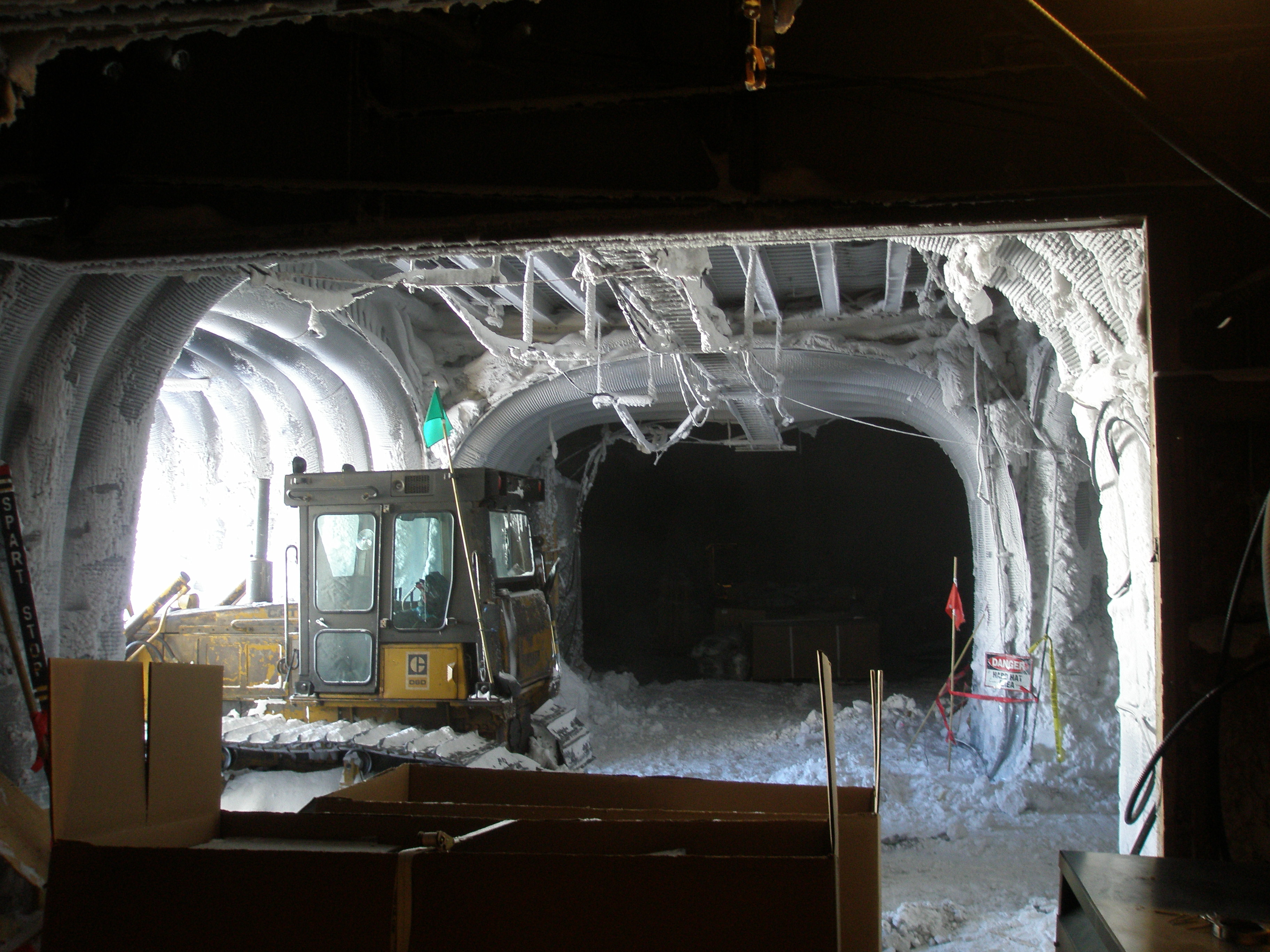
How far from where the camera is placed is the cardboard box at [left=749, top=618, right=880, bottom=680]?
37.8 feet

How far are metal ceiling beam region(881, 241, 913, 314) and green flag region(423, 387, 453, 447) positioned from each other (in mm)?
3380

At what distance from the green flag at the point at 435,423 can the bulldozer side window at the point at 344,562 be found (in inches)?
36.9

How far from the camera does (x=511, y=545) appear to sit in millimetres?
6707

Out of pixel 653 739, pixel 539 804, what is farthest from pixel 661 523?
pixel 539 804

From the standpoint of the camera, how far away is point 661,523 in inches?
590

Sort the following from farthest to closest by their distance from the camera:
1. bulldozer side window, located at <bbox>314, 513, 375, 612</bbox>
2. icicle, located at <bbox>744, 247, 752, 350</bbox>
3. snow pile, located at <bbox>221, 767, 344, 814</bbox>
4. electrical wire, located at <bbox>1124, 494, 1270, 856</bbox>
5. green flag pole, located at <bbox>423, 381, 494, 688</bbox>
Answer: bulldozer side window, located at <bbox>314, 513, 375, 612</bbox> < green flag pole, located at <bbox>423, 381, 494, 688</bbox> < snow pile, located at <bbox>221, 767, 344, 814</bbox> < icicle, located at <bbox>744, 247, 752, 350</bbox> < electrical wire, located at <bbox>1124, 494, 1270, 856</bbox>

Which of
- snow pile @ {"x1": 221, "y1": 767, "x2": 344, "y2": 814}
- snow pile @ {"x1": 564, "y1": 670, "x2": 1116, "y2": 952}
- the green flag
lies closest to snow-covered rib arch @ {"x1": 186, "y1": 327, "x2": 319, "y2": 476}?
the green flag

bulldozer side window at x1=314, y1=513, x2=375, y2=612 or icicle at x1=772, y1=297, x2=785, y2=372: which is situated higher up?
icicle at x1=772, y1=297, x2=785, y2=372

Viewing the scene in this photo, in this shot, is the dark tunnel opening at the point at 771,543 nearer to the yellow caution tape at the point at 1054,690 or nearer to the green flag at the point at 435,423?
the green flag at the point at 435,423

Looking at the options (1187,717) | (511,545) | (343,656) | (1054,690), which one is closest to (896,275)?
(1054,690)

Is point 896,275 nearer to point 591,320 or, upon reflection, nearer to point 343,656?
point 591,320

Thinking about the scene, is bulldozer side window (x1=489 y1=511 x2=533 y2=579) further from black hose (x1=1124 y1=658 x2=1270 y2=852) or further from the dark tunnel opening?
the dark tunnel opening

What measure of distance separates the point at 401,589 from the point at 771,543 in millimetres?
10041

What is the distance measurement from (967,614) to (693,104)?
13474 mm
